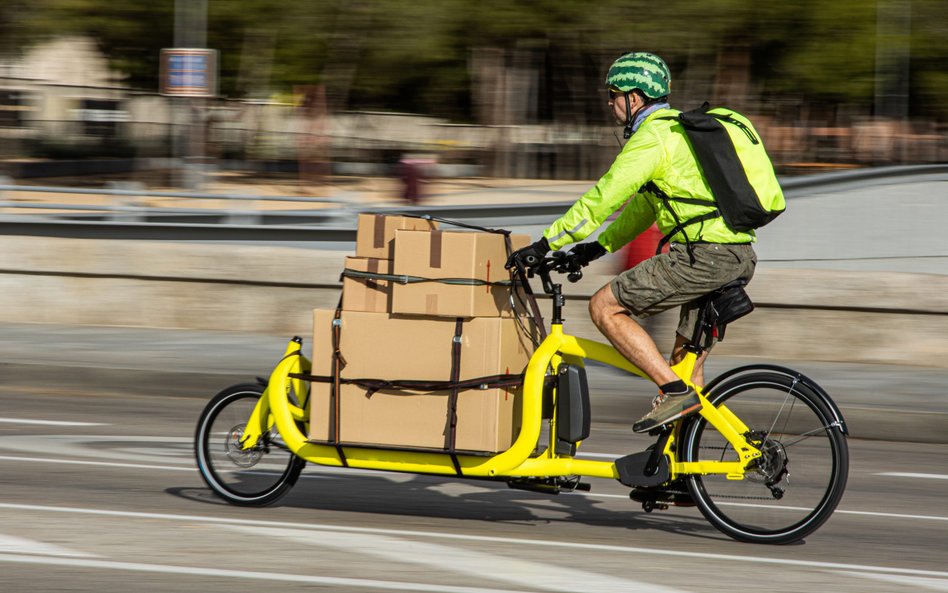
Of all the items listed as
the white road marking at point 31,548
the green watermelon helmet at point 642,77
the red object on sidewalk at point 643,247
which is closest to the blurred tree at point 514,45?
the red object on sidewalk at point 643,247

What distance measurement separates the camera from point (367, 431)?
572cm

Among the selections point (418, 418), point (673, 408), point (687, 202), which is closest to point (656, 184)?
point (687, 202)

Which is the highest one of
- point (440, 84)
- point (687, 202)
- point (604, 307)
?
point (440, 84)

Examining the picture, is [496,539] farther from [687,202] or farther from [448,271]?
[687,202]

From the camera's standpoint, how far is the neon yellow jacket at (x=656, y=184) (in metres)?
5.31

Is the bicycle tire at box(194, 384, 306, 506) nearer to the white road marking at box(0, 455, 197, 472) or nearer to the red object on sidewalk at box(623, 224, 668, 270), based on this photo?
the white road marking at box(0, 455, 197, 472)

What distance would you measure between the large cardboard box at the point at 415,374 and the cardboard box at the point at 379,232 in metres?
0.26

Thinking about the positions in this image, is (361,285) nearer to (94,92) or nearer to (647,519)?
(647,519)

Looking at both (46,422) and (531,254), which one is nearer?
(531,254)

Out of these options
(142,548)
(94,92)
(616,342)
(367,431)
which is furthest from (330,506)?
(94,92)

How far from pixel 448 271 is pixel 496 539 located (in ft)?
3.69

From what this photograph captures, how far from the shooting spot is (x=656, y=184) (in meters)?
5.43

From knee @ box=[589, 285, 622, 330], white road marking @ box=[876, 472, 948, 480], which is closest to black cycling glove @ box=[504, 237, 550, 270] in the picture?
knee @ box=[589, 285, 622, 330]

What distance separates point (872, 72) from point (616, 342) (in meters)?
32.5
